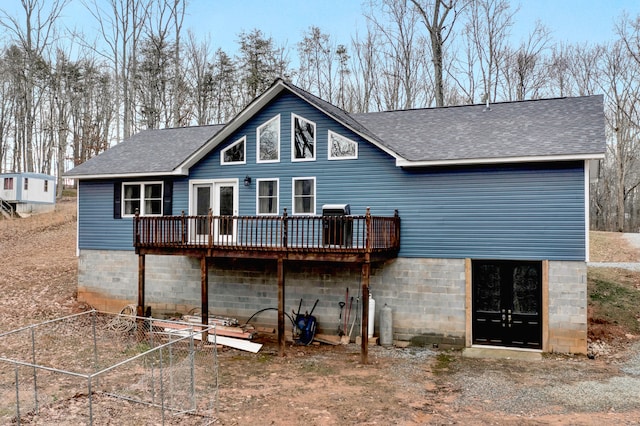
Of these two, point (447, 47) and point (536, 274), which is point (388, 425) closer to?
point (536, 274)

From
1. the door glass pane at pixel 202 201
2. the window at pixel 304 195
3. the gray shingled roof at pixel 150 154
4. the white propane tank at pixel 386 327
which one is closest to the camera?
the white propane tank at pixel 386 327

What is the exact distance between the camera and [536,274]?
11453mm

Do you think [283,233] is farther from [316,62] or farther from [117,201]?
[316,62]

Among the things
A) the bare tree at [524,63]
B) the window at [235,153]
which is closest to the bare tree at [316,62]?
the bare tree at [524,63]


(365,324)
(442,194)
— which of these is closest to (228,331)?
(365,324)

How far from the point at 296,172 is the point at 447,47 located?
18.7 m

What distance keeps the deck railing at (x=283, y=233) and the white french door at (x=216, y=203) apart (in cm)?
7

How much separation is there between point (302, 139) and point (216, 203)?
3321mm

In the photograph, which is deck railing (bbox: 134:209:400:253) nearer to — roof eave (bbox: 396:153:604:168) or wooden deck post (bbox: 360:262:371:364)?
wooden deck post (bbox: 360:262:371:364)

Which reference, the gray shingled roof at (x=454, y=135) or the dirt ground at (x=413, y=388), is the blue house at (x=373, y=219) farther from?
the dirt ground at (x=413, y=388)

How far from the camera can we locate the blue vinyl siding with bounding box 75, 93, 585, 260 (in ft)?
36.3

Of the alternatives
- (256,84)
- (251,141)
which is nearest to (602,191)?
(256,84)

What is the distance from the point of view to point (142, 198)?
48.6ft

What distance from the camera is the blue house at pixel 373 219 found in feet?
36.5
